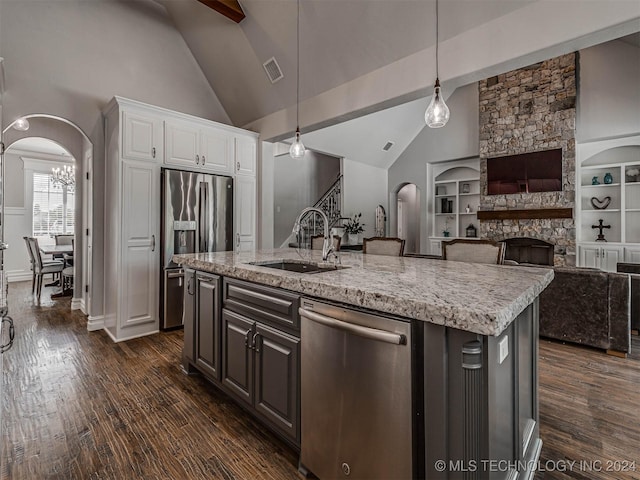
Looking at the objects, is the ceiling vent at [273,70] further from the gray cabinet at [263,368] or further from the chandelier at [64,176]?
the chandelier at [64,176]

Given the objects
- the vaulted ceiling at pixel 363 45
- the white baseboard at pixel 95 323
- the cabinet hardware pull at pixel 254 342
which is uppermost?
the vaulted ceiling at pixel 363 45

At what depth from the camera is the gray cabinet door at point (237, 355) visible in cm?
199

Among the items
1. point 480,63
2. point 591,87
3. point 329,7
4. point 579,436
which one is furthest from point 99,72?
point 591,87

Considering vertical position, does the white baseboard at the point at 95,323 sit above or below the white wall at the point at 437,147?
below

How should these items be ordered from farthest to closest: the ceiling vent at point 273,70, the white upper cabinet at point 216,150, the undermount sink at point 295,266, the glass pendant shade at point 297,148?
the white upper cabinet at point 216,150 < the ceiling vent at point 273,70 < the glass pendant shade at point 297,148 < the undermount sink at point 295,266

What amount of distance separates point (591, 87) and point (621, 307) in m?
5.02

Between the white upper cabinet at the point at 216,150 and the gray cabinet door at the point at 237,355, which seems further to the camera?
the white upper cabinet at the point at 216,150

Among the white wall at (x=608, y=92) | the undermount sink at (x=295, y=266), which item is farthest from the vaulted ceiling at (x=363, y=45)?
the white wall at (x=608, y=92)

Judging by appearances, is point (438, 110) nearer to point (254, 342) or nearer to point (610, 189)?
point (254, 342)

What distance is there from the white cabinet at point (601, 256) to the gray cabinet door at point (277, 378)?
6.71 m

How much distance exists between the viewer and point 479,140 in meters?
7.29

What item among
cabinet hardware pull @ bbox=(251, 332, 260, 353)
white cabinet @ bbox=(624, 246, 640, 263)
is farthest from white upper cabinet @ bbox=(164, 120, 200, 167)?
white cabinet @ bbox=(624, 246, 640, 263)

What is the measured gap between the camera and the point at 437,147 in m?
8.05

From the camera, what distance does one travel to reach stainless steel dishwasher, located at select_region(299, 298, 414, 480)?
1183mm
